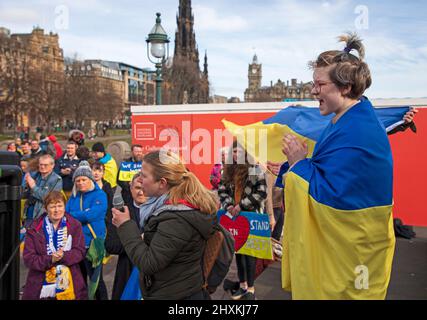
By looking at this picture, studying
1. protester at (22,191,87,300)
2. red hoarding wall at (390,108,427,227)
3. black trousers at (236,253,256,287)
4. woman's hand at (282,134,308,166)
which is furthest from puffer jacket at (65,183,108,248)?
red hoarding wall at (390,108,427,227)

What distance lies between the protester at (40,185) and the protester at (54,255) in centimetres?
154

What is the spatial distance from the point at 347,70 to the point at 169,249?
1264mm

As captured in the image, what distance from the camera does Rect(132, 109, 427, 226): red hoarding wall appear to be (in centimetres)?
808

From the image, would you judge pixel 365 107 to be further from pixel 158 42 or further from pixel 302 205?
pixel 158 42

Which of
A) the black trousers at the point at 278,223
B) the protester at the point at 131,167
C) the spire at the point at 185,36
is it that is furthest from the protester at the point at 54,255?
the spire at the point at 185,36

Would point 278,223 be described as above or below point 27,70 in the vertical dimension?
below

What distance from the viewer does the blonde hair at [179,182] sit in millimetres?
2385

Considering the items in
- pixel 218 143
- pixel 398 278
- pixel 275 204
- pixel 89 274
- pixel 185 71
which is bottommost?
pixel 398 278

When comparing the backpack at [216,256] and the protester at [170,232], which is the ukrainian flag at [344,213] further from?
the backpack at [216,256]

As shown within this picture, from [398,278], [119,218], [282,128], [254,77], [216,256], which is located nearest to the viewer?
[119,218]

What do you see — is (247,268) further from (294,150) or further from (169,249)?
(294,150)

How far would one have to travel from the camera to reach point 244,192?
503 centimetres

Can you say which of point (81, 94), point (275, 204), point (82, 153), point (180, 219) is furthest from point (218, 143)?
point (81, 94)

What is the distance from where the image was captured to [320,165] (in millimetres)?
1883
